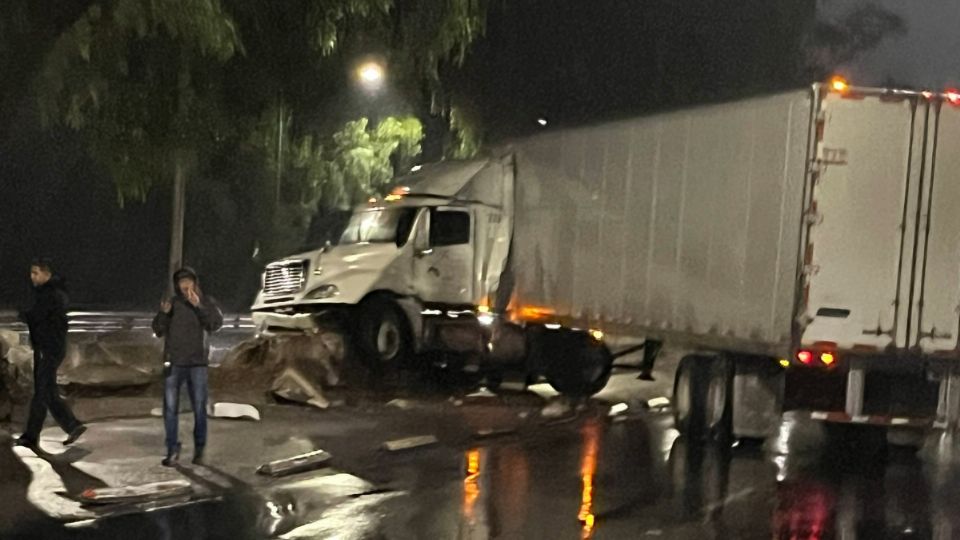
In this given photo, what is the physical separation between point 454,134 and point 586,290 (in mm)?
6108

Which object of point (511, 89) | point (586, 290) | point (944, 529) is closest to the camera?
point (944, 529)

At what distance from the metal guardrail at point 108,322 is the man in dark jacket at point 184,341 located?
1838cm

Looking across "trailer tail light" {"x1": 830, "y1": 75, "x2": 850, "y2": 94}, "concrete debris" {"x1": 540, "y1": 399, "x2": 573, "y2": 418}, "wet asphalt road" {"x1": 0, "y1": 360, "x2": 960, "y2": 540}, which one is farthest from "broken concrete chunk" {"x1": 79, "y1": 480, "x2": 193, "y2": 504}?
"trailer tail light" {"x1": 830, "y1": 75, "x2": 850, "y2": 94}

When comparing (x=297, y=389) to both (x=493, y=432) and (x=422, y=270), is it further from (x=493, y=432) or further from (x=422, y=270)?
(x=493, y=432)

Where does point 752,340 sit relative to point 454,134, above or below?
below

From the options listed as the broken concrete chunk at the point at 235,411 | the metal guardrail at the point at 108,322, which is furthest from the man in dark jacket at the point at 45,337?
the metal guardrail at the point at 108,322

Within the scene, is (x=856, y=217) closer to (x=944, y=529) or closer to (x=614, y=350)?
(x=944, y=529)

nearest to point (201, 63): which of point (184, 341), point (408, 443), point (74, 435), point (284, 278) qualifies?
point (184, 341)

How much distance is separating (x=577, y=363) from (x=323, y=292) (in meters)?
3.84

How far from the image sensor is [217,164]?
1389 centimetres

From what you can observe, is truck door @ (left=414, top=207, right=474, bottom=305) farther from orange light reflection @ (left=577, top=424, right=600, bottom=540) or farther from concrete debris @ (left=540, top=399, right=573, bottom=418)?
orange light reflection @ (left=577, top=424, right=600, bottom=540)

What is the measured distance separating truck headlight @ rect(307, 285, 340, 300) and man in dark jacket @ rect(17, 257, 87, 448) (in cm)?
606

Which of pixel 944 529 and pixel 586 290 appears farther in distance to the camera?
pixel 586 290

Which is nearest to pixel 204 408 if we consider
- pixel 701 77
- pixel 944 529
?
pixel 944 529
